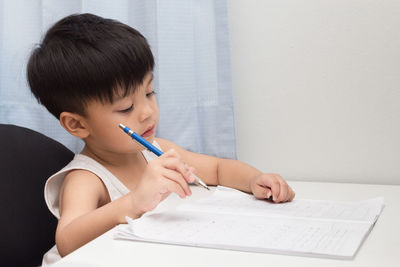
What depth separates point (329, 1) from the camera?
1.05m

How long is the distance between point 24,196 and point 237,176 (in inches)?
16.6

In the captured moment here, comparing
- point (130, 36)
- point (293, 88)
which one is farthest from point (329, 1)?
point (130, 36)

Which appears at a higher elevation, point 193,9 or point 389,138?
point 193,9

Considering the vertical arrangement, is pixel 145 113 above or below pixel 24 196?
above

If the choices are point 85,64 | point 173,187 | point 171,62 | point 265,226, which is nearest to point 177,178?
point 173,187

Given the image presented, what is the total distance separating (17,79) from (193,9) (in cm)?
45

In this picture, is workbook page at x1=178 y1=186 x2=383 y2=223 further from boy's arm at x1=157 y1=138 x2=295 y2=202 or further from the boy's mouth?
the boy's mouth

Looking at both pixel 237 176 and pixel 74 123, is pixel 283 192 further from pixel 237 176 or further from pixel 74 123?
pixel 74 123

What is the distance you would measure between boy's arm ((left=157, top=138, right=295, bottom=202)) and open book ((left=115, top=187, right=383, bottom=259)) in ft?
0.08

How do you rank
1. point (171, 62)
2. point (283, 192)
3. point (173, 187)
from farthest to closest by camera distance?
point (171, 62) → point (283, 192) → point (173, 187)

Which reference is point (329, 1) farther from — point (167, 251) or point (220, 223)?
point (167, 251)

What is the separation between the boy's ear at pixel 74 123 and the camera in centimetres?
87

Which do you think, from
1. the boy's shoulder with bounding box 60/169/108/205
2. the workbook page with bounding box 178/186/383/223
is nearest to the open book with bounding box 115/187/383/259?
the workbook page with bounding box 178/186/383/223

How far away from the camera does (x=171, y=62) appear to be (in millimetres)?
1113
